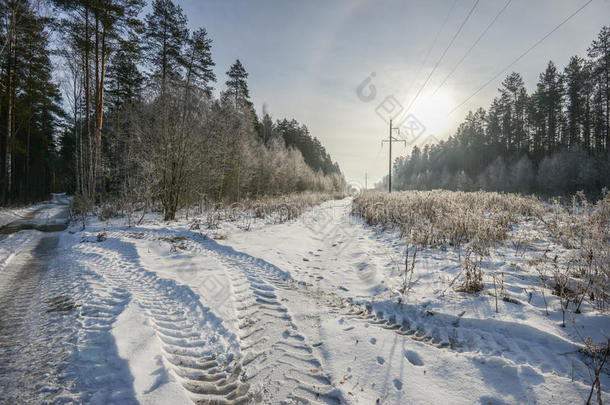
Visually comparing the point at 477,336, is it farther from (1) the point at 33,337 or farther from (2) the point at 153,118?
(2) the point at 153,118

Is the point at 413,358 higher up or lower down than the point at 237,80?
lower down

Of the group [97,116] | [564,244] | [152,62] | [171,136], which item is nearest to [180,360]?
[564,244]

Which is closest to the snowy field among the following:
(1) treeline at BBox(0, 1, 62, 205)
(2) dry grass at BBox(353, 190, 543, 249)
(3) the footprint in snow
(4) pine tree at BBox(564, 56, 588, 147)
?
(3) the footprint in snow

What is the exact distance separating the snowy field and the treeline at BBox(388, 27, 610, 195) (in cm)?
3179

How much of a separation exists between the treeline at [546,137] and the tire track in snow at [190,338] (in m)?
34.9

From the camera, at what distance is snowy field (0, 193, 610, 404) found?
6.05 feet

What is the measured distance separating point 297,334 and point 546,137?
5321 cm

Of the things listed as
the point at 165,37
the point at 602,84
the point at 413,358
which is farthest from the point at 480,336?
the point at 602,84

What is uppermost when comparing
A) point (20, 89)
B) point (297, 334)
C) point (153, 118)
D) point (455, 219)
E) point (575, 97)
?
point (575, 97)

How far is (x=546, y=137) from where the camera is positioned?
120 ft

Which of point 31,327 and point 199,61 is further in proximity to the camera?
point 199,61

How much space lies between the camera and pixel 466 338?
2.53m

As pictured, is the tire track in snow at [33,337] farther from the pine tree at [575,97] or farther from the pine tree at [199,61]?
the pine tree at [575,97]

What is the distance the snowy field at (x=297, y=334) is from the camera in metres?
1.84
